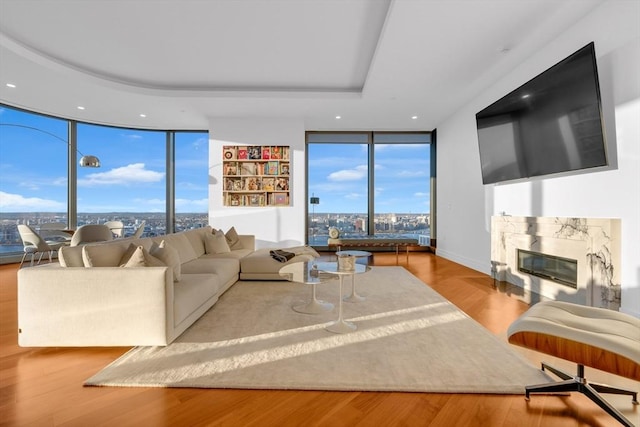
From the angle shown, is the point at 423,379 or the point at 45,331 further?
the point at 45,331

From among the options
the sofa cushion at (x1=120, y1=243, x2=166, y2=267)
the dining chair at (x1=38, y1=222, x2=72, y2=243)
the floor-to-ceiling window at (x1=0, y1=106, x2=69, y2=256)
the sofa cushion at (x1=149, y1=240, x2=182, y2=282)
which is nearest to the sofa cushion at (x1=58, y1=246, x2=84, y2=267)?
the sofa cushion at (x1=120, y1=243, x2=166, y2=267)

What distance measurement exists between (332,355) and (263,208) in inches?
193

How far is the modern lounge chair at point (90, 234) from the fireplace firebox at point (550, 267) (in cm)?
678

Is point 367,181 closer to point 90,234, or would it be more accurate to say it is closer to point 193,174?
point 193,174

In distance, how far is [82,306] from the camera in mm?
2420

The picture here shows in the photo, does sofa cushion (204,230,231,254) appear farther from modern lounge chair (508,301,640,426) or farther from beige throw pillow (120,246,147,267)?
modern lounge chair (508,301,640,426)

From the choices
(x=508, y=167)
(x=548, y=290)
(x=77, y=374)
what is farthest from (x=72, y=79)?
(x=548, y=290)

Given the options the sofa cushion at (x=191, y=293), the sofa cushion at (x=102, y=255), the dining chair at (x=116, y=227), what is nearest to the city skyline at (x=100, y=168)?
the dining chair at (x=116, y=227)

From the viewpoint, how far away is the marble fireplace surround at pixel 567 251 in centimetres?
296

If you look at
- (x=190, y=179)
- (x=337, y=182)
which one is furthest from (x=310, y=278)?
(x=190, y=179)

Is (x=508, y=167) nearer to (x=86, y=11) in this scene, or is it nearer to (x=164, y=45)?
(x=164, y=45)

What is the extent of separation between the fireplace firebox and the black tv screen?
101 centimetres

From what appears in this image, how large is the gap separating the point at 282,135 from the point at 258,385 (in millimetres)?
5608

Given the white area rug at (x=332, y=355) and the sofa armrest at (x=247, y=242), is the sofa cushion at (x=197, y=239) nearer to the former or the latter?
the sofa armrest at (x=247, y=242)
